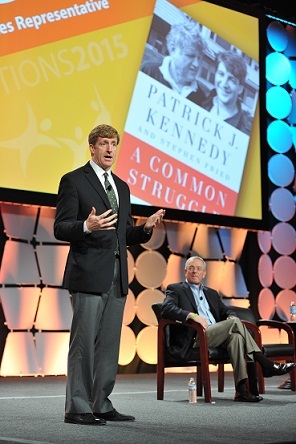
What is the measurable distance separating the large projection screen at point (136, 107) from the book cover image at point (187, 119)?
0.01 m

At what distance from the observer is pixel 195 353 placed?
198 inches

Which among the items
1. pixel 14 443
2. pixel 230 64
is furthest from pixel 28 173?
pixel 14 443

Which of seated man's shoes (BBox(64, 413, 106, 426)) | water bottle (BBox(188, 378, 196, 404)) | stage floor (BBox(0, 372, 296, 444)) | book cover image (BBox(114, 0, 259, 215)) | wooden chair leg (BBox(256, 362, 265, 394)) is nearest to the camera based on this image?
stage floor (BBox(0, 372, 296, 444))

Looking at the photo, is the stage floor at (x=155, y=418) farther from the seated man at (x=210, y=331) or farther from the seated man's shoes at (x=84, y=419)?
the seated man at (x=210, y=331)

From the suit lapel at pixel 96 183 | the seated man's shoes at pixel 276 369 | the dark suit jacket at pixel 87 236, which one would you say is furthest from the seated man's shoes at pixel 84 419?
the seated man's shoes at pixel 276 369

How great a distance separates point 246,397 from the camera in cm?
495

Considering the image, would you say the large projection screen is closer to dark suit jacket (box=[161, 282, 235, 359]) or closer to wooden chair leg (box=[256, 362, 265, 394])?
dark suit jacket (box=[161, 282, 235, 359])

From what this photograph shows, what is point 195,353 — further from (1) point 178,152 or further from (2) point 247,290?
(2) point 247,290

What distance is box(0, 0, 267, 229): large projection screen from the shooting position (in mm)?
6605

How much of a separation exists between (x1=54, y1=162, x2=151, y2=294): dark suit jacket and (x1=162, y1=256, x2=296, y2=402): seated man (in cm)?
134

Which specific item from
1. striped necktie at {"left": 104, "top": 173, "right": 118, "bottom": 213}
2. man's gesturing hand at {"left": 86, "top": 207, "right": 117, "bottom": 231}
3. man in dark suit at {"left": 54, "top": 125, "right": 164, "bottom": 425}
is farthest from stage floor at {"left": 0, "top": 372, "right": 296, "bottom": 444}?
striped necktie at {"left": 104, "top": 173, "right": 118, "bottom": 213}

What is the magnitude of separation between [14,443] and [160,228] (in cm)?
499

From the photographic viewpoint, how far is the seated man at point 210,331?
500 cm

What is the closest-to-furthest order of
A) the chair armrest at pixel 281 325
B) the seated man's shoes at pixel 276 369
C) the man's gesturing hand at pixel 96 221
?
the man's gesturing hand at pixel 96 221 < the seated man's shoes at pixel 276 369 < the chair armrest at pixel 281 325
